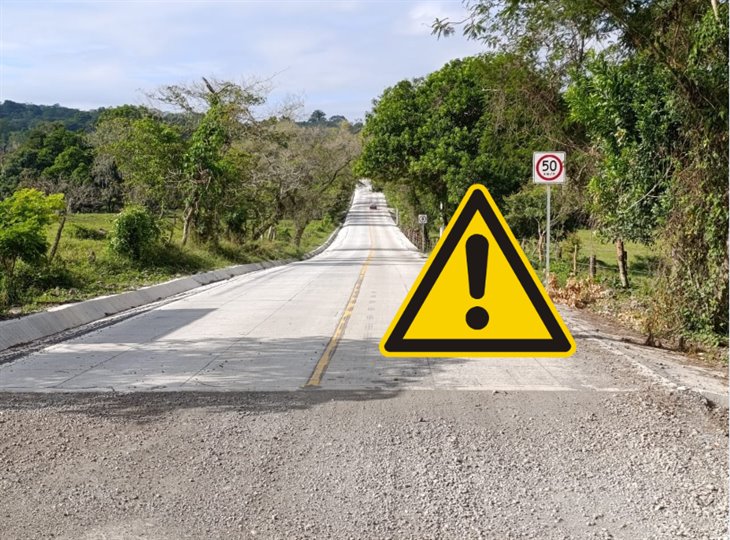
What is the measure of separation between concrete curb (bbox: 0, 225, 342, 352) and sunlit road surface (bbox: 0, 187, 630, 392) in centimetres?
84

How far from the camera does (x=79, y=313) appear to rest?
601 inches

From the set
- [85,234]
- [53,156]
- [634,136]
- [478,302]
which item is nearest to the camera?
[478,302]

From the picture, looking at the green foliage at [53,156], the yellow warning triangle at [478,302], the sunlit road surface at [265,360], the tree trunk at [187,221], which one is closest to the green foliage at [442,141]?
the tree trunk at [187,221]

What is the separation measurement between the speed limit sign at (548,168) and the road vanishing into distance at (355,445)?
2590mm

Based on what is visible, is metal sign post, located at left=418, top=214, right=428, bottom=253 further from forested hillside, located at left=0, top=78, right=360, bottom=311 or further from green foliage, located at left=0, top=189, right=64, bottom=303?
green foliage, located at left=0, top=189, right=64, bottom=303

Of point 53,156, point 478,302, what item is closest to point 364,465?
point 478,302

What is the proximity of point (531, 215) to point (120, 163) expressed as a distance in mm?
19610

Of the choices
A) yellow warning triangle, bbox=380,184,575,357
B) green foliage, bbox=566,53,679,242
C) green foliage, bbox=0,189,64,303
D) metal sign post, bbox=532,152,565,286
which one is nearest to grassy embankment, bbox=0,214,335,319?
green foliage, bbox=0,189,64,303

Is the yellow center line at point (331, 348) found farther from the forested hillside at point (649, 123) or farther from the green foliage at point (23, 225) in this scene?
the green foliage at point (23, 225)

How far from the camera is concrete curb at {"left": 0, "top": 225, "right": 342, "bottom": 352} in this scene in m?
12.4

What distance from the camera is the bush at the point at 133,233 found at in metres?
24.4

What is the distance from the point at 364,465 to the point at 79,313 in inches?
432

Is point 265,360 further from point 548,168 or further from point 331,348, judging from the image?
point 548,168

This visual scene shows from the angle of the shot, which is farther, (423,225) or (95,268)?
(423,225)
